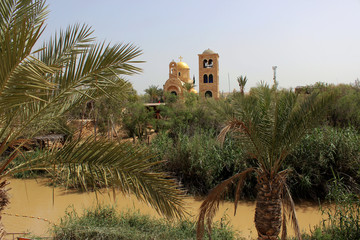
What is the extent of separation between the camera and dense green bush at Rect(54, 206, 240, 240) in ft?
19.5

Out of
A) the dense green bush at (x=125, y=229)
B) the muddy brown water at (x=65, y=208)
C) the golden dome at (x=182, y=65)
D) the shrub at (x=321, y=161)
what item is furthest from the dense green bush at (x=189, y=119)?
the golden dome at (x=182, y=65)

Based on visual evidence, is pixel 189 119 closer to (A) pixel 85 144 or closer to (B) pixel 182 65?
(A) pixel 85 144

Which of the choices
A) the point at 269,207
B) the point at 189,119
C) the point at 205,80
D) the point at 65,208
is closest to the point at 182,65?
the point at 205,80

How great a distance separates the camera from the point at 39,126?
165 inches

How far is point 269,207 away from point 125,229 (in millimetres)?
3124

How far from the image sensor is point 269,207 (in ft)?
17.1

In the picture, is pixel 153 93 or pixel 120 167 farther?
pixel 153 93

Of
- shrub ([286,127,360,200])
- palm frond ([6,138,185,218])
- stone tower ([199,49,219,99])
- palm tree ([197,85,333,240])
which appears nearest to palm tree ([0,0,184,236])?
palm frond ([6,138,185,218])

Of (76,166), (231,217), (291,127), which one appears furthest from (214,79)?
(76,166)

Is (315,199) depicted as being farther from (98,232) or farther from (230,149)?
(98,232)

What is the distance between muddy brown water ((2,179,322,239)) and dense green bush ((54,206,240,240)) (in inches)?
18.8

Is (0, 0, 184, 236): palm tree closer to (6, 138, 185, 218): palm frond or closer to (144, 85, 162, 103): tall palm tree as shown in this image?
(6, 138, 185, 218): palm frond

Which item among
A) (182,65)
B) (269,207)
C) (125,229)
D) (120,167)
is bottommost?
(125,229)

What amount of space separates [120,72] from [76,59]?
1.80 ft
